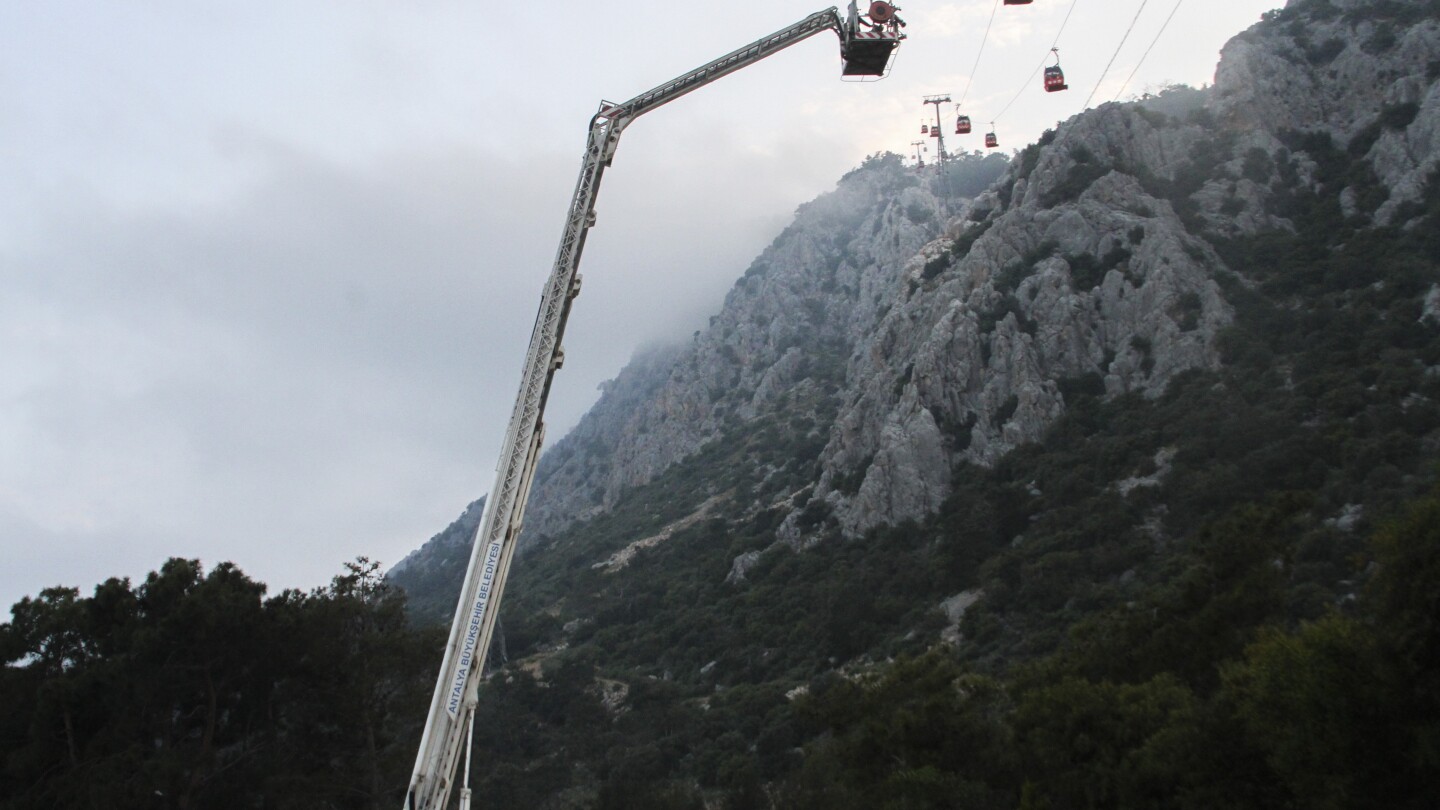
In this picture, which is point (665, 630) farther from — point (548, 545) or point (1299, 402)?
point (548, 545)

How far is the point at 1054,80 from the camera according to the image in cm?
3797

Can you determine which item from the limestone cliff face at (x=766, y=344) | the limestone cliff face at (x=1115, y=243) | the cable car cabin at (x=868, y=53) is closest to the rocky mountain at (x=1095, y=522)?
the limestone cliff face at (x=1115, y=243)

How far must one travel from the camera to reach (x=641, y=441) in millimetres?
116812

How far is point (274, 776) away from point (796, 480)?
62.1 m

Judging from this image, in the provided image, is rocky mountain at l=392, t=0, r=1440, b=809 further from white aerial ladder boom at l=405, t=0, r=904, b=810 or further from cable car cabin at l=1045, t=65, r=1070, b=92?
cable car cabin at l=1045, t=65, r=1070, b=92

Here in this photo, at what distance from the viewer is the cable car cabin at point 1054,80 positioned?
37375 mm

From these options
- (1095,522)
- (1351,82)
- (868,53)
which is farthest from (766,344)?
(868,53)

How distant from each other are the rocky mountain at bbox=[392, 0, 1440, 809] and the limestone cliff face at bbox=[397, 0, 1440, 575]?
27cm

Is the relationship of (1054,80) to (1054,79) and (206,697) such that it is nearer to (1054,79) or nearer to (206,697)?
(1054,79)

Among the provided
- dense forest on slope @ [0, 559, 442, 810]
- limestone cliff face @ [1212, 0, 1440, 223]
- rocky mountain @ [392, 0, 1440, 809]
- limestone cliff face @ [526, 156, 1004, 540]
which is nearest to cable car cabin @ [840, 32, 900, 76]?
rocky mountain @ [392, 0, 1440, 809]

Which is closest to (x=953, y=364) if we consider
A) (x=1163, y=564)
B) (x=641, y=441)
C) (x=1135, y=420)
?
(x=1135, y=420)

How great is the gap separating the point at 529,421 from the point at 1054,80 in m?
35.3

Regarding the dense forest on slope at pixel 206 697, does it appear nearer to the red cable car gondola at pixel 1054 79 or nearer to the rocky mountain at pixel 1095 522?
the rocky mountain at pixel 1095 522

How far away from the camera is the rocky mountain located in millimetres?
16484
